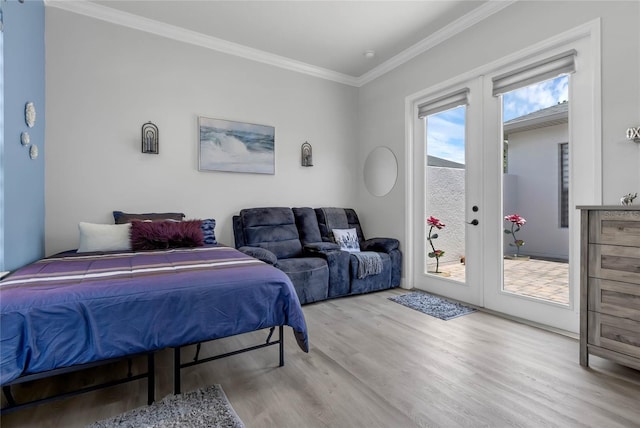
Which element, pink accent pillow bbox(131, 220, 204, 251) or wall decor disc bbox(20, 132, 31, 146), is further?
pink accent pillow bbox(131, 220, 204, 251)

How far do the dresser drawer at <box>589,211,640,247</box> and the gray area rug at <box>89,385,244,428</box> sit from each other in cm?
236

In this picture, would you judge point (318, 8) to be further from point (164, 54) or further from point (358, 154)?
point (358, 154)

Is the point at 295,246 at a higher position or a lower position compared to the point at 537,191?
lower

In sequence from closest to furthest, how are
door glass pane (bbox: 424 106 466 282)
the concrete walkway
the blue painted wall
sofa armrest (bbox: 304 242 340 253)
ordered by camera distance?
the blue painted wall, the concrete walkway, door glass pane (bbox: 424 106 466 282), sofa armrest (bbox: 304 242 340 253)

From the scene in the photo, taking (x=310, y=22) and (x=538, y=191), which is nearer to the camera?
(x=538, y=191)

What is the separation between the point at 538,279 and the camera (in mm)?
2793

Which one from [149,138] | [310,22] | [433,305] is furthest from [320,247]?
[310,22]

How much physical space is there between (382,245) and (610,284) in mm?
2289

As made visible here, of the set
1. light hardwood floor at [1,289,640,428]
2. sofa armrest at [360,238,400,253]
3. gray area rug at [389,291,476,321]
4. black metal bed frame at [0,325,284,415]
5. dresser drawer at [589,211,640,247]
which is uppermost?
dresser drawer at [589,211,640,247]

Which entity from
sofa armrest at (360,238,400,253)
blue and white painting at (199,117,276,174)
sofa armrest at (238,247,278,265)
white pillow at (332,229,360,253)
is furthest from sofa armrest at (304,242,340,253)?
blue and white painting at (199,117,276,174)

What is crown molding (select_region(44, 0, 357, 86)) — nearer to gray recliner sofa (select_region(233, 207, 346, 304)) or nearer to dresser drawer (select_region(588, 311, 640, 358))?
gray recliner sofa (select_region(233, 207, 346, 304))

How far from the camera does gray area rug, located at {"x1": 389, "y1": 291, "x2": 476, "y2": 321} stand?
300 cm

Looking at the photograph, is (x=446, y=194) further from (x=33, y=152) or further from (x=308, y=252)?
(x=33, y=152)

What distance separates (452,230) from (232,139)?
285 cm
